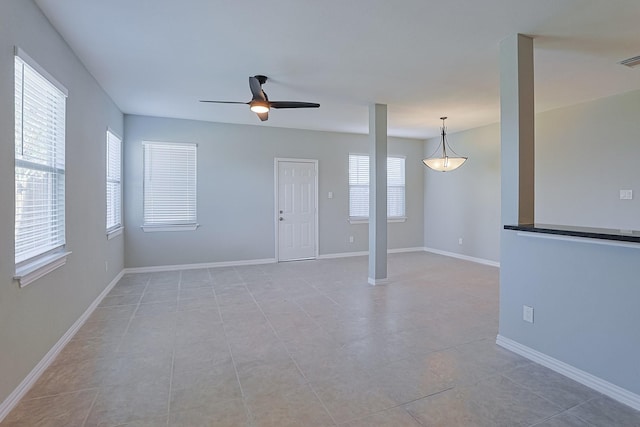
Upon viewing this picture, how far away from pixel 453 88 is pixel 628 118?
2235mm

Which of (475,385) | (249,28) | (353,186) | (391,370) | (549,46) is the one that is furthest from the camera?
(353,186)

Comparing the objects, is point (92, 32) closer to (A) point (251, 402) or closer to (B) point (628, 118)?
(A) point (251, 402)

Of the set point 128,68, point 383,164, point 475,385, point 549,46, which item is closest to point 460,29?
point 549,46

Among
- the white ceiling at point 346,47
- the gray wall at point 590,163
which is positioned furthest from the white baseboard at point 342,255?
the gray wall at point 590,163

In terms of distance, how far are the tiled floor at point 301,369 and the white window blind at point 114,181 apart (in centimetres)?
122

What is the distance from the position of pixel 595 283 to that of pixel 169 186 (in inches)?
226

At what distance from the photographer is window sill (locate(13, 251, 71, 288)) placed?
2115 millimetres

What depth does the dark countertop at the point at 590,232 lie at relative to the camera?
198 centimetres

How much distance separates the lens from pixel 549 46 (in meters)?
2.96

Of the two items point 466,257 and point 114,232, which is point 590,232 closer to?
point 466,257

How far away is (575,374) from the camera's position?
2281 millimetres

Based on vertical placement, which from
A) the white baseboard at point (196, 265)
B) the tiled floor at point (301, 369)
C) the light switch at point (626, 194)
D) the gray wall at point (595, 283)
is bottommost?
the tiled floor at point (301, 369)

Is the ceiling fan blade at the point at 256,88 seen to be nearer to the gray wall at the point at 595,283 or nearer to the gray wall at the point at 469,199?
the gray wall at the point at 595,283

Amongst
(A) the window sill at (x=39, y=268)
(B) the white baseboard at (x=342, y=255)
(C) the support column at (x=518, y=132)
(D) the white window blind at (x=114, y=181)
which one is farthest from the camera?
(B) the white baseboard at (x=342, y=255)
